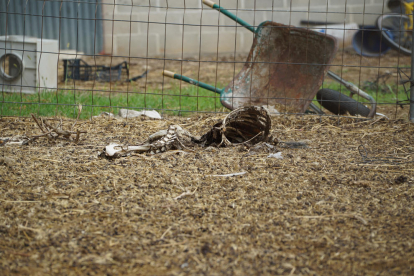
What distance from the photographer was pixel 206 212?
6.33 ft

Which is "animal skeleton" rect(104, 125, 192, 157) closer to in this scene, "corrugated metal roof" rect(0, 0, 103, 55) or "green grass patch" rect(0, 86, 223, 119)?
"green grass patch" rect(0, 86, 223, 119)

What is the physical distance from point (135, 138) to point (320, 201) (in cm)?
165

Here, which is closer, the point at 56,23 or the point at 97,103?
the point at 97,103

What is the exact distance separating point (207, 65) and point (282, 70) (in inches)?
135

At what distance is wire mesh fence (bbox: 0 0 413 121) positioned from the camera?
3873 mm

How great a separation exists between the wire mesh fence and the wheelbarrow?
0.01 meters

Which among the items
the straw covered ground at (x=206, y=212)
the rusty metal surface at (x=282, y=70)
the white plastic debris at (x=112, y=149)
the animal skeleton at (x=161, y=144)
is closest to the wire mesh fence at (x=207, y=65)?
the rusty metal surface at (x=282, y=70)

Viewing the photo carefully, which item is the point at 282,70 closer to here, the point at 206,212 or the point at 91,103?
the point at 91,103

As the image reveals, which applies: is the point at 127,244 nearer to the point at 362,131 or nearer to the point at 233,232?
the point at 233,232

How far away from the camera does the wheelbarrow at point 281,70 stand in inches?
159

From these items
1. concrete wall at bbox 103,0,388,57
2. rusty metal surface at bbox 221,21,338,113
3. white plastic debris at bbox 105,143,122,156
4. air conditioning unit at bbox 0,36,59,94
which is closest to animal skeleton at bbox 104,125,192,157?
white plastic debris at bbox 105,143,122,156

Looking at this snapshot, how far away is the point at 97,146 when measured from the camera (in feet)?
9.49

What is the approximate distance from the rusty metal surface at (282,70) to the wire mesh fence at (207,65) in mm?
10

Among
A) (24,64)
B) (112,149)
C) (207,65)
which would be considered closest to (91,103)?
(24,64)
